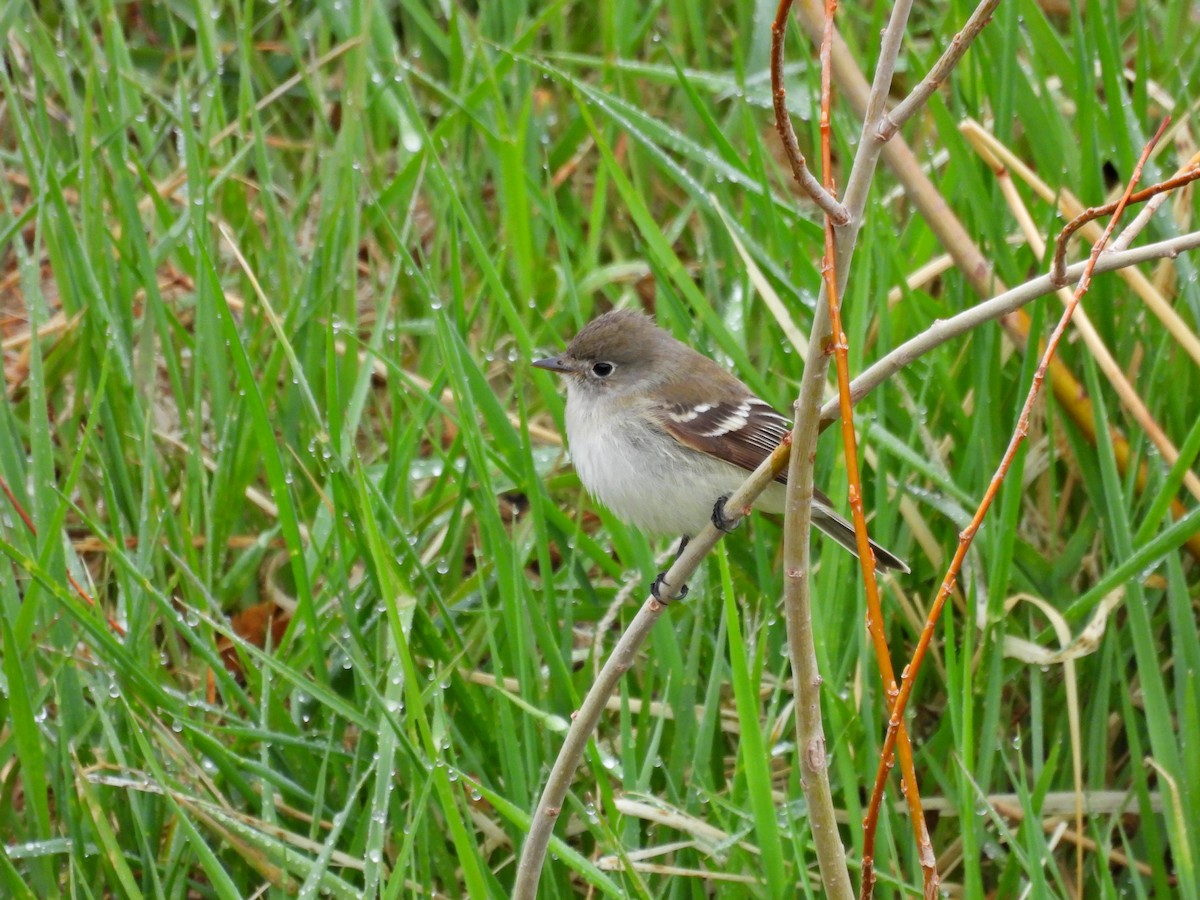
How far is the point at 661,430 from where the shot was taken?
11.3 feet

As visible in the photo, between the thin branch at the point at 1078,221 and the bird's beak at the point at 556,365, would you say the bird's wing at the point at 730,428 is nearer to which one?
the bird's beak at the point at 556,365

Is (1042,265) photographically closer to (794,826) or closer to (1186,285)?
(1186,285)

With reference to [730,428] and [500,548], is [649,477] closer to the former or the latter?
[730,428]

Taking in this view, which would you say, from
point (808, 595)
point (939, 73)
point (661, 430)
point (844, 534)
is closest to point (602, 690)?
point (808, 595)

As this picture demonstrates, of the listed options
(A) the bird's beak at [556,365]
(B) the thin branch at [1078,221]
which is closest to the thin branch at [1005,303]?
(B) the thin branch at [1078,221]

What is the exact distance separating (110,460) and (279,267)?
777 millimetres

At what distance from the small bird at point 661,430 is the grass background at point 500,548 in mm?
94

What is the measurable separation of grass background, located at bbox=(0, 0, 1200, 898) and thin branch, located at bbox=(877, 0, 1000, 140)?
0.94m

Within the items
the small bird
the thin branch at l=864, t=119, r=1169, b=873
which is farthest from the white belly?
the thin branch at l=864, t=119, r=1169, b=873

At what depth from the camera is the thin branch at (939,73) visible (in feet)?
5.16

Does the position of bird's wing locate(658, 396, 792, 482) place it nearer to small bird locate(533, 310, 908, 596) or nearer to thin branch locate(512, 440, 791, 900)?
small bird locate(533, 310, 908, 596)

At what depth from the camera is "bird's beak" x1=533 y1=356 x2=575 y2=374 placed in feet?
11.3

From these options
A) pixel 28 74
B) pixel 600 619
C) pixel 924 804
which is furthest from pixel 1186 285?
pixel 28 74

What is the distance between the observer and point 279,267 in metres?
3.98
